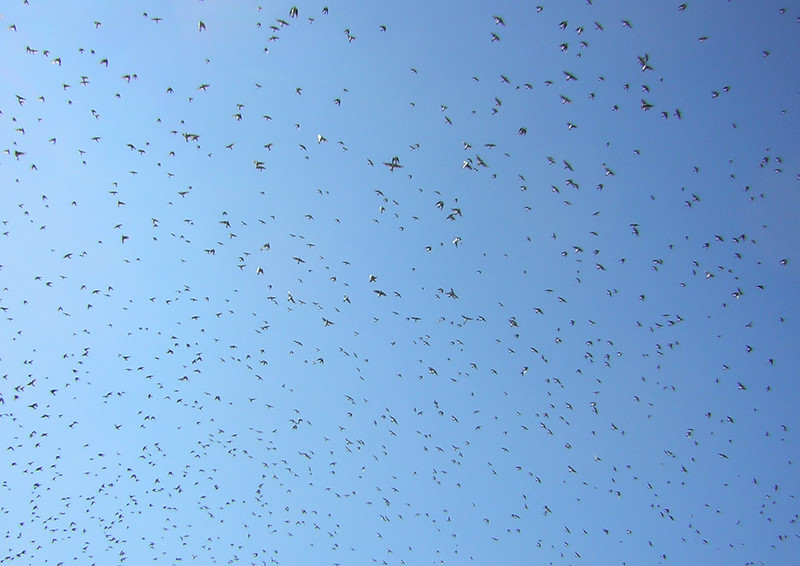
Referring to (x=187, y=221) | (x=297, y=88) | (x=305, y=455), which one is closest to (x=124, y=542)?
(x=305, y=455)

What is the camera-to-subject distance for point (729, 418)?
20.2 metres

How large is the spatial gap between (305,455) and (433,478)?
5.77 metres

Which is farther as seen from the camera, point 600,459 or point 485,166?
point 600,459

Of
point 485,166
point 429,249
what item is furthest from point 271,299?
point 485,166

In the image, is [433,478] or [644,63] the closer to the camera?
[644,63]

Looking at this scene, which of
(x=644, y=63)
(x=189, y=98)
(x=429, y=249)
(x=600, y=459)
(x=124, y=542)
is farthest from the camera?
(x=124, y=542)

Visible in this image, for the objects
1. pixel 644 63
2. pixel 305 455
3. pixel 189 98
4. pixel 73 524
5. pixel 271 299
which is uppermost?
pixel 644 63

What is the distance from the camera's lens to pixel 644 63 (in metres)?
17.4

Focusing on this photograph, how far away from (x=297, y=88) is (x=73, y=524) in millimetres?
20968

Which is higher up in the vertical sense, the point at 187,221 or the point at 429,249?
the point at 429,249

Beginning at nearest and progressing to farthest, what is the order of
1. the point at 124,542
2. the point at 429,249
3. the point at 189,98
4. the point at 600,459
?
the point at 189,98
the point at 429,249
the point at 600,459
the point at 124,542

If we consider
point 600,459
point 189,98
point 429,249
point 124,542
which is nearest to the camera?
point 189,98

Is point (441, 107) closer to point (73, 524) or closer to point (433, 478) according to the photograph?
point (433, 478)

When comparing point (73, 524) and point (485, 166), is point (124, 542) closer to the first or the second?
point (73, 524)
